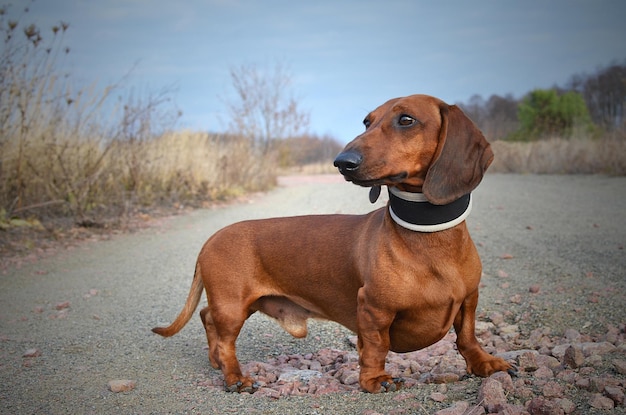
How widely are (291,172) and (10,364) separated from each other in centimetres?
2321

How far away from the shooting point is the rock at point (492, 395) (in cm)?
250

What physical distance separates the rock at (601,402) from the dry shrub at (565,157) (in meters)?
13.7

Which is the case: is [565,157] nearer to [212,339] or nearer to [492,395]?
[212,339]

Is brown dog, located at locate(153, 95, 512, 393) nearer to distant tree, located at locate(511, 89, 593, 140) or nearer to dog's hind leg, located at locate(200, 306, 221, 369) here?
dog's hind leg, located at locate(200, 306, 221, 369)

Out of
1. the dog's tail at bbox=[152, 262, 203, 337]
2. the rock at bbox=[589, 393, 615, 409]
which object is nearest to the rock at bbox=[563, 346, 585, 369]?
the rock at bbox=[589, 393, 615, 409]

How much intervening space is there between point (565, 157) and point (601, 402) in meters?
16.7

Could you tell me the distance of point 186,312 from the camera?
12.4 ft

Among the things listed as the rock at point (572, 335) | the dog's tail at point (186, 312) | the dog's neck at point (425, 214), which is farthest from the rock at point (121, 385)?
the rock at point (572, 335)

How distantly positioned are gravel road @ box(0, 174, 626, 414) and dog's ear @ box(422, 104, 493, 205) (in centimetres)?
101

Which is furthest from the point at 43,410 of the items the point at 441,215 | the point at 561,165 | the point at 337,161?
the point at 561,165

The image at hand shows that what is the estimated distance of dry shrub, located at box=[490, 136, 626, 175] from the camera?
15.2 m

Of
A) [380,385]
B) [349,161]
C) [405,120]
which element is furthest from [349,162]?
[380,385]

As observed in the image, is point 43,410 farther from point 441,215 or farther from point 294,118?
point 294,118

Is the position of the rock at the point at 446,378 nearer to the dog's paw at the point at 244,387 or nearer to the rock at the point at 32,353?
the dog's paw at the point at 244,387
